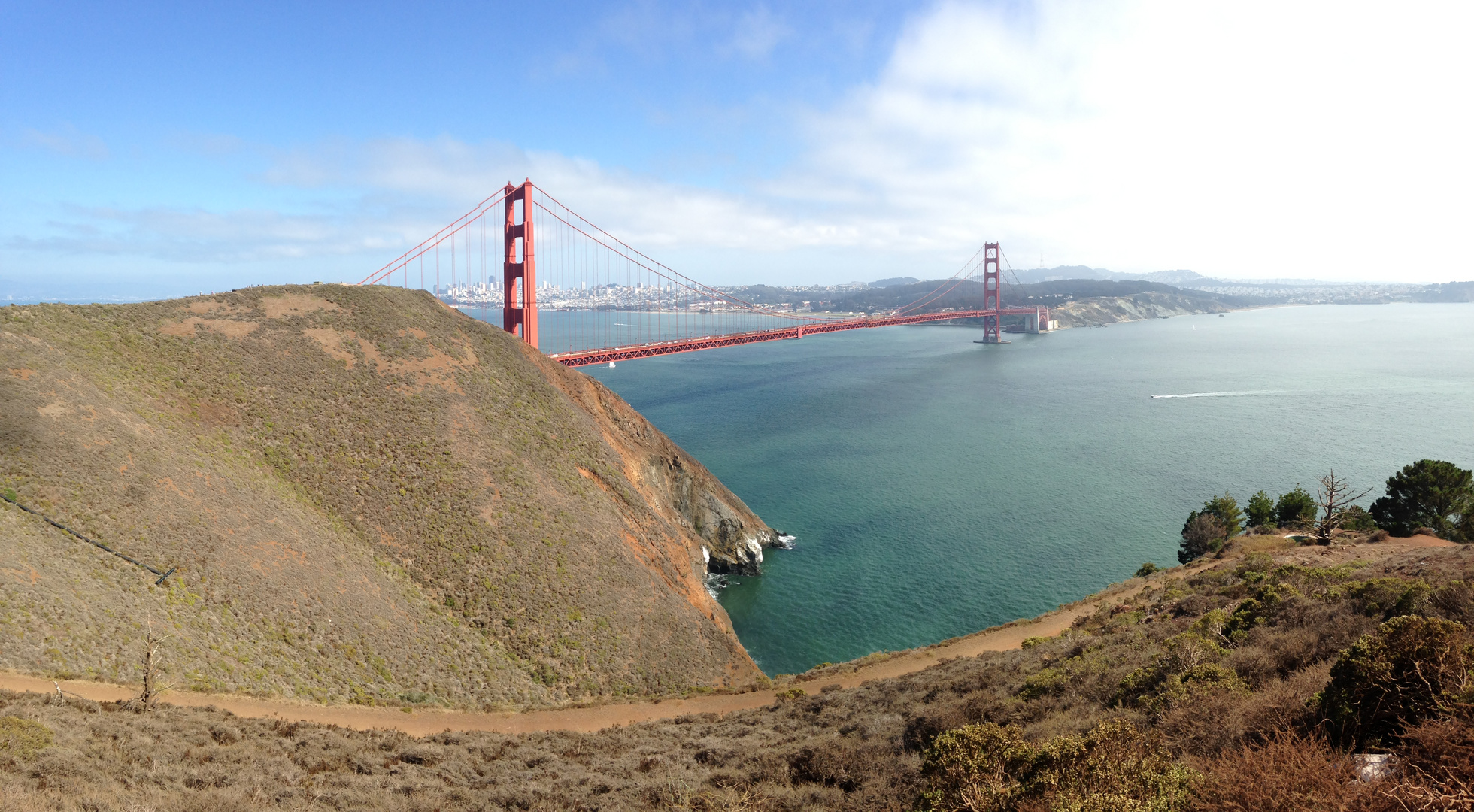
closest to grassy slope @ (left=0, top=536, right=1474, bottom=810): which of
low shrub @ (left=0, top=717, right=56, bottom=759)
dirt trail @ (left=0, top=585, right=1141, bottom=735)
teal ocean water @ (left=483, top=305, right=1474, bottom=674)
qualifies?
low shrub @ (left=0, top=717, right=56, bottom=759)

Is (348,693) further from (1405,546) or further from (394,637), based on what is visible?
(1405,546)

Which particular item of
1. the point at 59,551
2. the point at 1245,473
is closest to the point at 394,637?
the point at 59,551

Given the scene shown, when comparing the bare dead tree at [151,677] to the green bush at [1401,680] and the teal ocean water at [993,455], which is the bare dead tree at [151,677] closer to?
the green bush at [1401,680]

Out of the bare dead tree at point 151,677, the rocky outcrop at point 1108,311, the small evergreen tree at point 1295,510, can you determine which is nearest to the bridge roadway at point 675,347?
the bare dead tree at point 151,677

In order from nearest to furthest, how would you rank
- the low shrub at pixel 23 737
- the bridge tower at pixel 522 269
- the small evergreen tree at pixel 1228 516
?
the low shrub at pixel 23 737 < the small evergreen tree at pixel 1228 516 < the bridge tower at pixel 522 269

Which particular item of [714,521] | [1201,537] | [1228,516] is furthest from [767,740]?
[1228,516]

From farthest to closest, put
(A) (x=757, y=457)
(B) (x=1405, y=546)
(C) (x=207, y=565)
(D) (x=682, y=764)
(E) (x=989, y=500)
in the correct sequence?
(A) (x=757, y=457) < (E) (x=989, y=500) < (B) (x=1405, y=546) < (C) (x=207, y=565) < (D) (x=682, y=764)

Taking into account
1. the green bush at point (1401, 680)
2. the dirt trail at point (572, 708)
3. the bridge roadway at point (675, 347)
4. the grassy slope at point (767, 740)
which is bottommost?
the dirt trail at point (572, 708)
